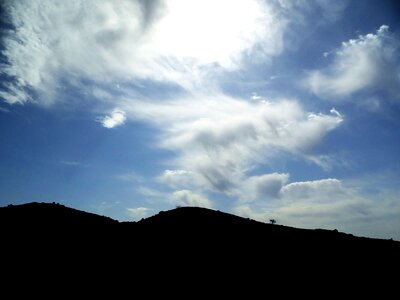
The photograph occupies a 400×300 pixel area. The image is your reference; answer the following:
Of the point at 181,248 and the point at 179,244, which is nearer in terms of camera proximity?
the point at 181,248

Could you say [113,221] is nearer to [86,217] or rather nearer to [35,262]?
[86,217]

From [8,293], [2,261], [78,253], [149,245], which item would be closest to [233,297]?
[149,245]

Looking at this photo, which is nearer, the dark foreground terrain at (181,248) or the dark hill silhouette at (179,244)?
the dark foreground terrain at (181,248)

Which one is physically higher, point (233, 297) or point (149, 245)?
point (149, 245)

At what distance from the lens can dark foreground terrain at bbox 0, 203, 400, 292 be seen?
1873cm

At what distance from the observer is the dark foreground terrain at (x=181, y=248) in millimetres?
18734

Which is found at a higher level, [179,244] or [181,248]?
[179,244]

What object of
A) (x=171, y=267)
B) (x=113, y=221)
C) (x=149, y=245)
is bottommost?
(x=171, y=267)

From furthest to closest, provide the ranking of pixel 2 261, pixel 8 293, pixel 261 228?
pixel 261 228
pixel 2 261
pixel 8 293

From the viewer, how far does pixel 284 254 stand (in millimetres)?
21422

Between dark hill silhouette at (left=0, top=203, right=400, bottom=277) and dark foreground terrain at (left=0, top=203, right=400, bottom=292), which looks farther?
dark hill silhouette at (left=0, top=203, right=400, bottom=277)

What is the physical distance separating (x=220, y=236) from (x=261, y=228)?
13.9 feet

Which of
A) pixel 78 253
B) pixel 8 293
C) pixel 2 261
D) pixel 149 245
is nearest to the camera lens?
pixel 8 293

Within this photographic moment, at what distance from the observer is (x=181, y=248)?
2092 centimetres
